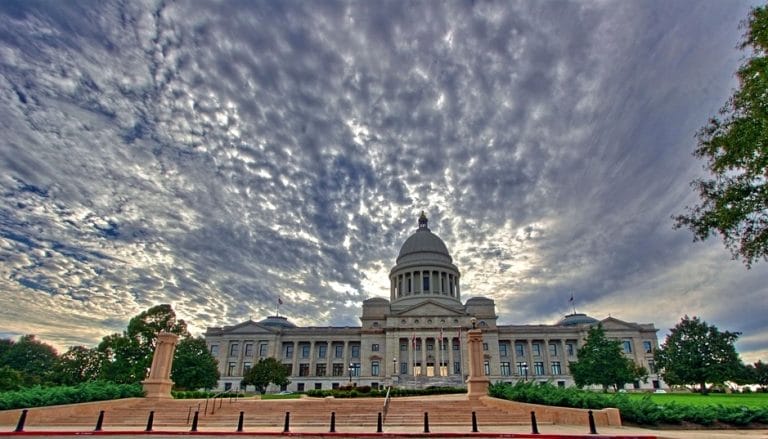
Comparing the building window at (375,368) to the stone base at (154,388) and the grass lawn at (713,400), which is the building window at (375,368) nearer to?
the grass lawn at (713,400)

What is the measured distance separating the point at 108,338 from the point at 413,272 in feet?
182

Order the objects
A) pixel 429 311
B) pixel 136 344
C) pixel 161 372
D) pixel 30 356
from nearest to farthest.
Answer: pixel 161 372, pixel 136 344, pixel 429 311, pixel 30 356

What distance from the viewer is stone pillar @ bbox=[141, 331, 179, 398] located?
84.3ft

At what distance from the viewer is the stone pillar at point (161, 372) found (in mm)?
25703

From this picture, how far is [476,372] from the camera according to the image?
993 inches

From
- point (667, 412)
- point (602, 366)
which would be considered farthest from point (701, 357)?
point (667, 412)

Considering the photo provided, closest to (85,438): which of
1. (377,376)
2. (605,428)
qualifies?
(605,428)

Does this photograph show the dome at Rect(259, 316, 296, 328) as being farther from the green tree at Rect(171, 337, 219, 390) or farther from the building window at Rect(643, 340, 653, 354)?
the building window at Rect(643, 340, 653, 354)

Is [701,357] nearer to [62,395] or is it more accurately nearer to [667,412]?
[667,412]

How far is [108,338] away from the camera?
4550 cm

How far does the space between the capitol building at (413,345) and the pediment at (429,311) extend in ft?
0.57

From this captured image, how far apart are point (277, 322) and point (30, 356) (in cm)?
4600

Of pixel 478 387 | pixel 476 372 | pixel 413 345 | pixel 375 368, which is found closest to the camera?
pixel 478 387

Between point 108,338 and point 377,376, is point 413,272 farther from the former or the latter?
point 108,338
